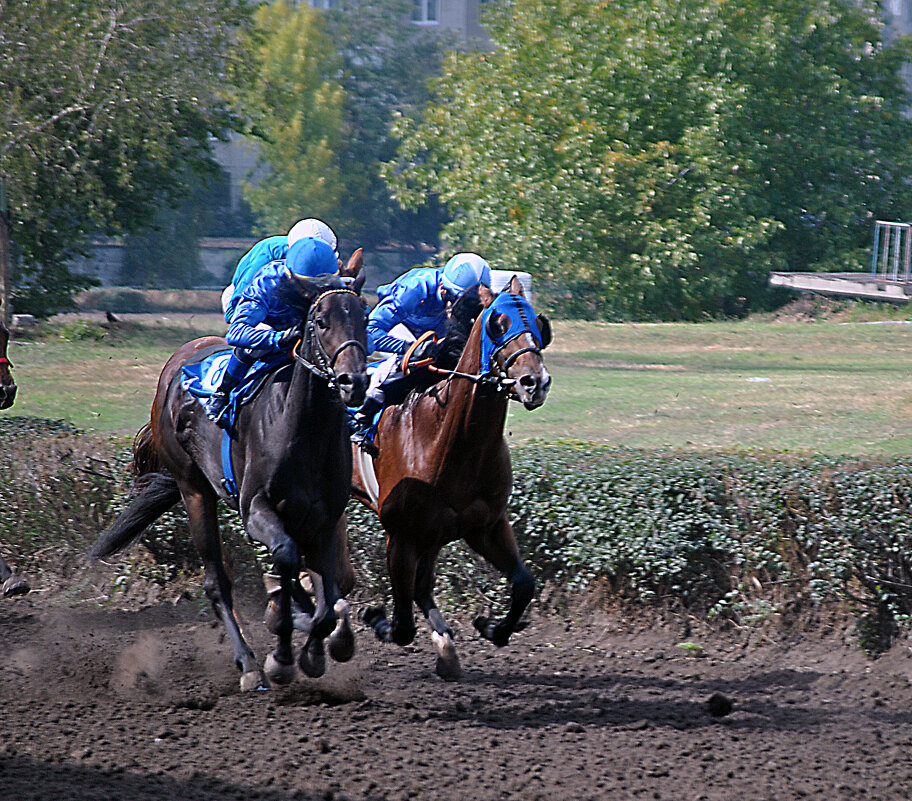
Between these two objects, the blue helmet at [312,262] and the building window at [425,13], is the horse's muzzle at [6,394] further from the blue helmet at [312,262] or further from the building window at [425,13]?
the building window at [425,13]

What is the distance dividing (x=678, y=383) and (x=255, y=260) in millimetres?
9006

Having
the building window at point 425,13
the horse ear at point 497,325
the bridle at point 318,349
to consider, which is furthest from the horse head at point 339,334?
the building window at point 425,13

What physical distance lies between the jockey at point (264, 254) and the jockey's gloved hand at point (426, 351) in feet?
2.14

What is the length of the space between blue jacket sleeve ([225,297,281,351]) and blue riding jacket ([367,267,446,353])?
859mm

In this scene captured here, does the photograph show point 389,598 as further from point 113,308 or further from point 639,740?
point 113,308

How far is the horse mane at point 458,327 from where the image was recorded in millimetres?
5785

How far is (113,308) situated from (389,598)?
2963 cm

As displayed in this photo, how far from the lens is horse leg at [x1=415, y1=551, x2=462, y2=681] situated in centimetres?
571

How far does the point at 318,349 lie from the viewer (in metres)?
4.89

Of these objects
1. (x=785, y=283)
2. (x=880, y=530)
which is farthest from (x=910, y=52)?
(x=880, y=530)

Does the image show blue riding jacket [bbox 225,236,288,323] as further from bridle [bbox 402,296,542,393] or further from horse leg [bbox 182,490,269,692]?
bridle [bbox 402,296,542,393]

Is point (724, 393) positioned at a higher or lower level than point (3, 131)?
lower

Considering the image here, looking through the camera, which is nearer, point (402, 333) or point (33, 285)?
point (402, 333)

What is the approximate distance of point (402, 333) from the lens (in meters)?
6.30
